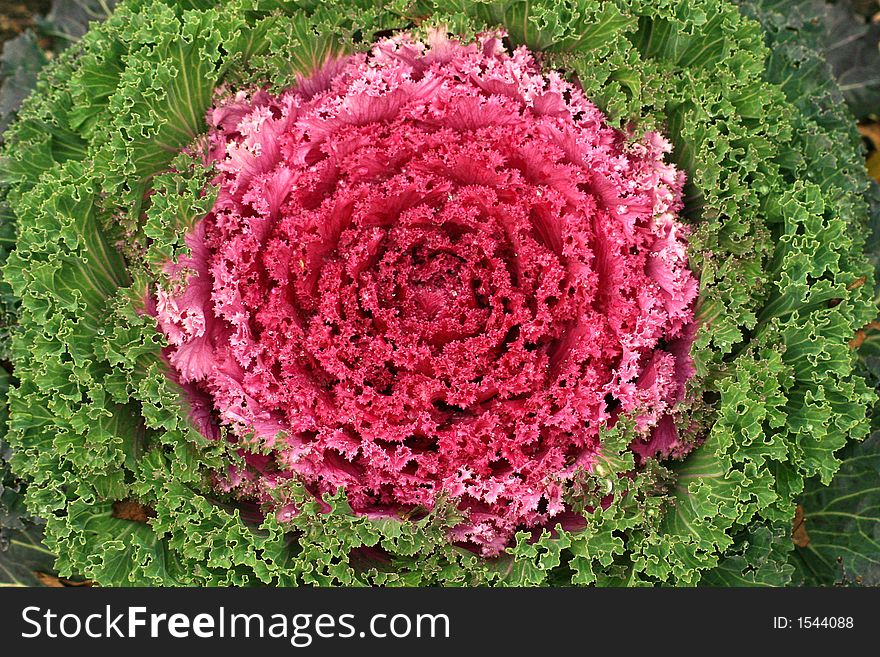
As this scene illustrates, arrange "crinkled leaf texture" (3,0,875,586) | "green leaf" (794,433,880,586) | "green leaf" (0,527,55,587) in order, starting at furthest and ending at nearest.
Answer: "green leaf" (0,527,55,587)
"green leaf" (794,433,880,586)
"crinkled leaf texture" (3,0,875,586)

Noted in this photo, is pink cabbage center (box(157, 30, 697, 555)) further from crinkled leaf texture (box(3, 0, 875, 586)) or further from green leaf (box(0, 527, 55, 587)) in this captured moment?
green leaf (box(0, 527, 55, 587))

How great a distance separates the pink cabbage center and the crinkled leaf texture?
0.39 ft

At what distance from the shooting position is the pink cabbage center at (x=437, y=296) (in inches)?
128

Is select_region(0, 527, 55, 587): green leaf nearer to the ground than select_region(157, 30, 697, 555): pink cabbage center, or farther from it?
nearer to the ground

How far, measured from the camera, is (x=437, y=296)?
11.1 ft

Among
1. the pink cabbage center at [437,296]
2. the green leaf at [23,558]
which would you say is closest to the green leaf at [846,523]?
the pink cabbage center at [437,296]

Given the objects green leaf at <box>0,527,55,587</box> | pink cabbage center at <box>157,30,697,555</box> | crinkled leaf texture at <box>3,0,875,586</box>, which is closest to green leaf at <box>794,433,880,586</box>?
crinkled leaf texture at <box>3,0,875,586</box>

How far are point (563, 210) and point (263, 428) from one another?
1423mm

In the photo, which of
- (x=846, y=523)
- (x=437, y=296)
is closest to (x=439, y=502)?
(x=437, y=296)

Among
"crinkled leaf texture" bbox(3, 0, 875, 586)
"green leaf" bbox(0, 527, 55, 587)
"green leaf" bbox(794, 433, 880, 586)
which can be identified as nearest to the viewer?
"crinkled leaf texture" bbox(3, 0, 875, 586)

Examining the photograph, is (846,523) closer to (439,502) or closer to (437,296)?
(439,502)

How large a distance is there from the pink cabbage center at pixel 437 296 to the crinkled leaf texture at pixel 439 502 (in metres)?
0.12

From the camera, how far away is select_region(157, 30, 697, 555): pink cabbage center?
3.26 metres

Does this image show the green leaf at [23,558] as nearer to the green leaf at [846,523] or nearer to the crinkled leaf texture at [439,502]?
the crinkled leaf texture at [439,502]
